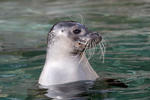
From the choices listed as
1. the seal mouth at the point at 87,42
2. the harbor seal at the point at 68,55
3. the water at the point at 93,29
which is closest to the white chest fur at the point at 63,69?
the harbor seal at the point at 68,55

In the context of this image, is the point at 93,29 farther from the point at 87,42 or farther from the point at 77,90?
the point at 77,90

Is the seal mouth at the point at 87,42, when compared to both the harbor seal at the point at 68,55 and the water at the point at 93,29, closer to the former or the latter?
the harbor seal at the point at 68,55

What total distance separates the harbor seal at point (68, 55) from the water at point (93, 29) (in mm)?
378

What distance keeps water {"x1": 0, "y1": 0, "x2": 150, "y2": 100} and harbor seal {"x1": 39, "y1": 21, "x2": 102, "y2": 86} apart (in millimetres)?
378

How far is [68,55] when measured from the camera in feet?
18.1

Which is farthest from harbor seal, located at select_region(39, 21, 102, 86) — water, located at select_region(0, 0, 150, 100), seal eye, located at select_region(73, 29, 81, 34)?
water, located at select_region(0, 0, 150, 100)

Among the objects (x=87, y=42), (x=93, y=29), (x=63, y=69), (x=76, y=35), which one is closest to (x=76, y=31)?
(x=76, y=35)

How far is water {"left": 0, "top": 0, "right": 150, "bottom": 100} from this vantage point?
18.6 ft

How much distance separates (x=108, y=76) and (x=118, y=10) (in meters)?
5.43

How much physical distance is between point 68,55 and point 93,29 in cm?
381

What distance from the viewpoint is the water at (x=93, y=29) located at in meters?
5.66

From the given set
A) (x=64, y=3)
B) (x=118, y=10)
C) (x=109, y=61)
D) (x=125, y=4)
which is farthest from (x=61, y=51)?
(x=64, y=3)

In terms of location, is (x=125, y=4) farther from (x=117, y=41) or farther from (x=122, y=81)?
(x=122, y=81)

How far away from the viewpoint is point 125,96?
4.97 m
